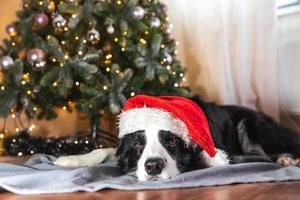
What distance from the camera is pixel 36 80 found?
9.87ft

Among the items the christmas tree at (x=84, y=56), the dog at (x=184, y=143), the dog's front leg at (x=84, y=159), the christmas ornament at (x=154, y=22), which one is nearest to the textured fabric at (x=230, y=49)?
the christmas tree at (x=84, y=56)

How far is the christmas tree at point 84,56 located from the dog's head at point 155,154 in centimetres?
84

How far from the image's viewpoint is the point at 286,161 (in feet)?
7.64

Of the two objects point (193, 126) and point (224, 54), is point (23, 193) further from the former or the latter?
point (224, 54)

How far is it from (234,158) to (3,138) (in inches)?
70.9

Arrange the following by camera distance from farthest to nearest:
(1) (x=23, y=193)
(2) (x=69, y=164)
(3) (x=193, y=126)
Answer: (2) (x=69, y=164) < (3) (x=193, y=126) < (1) (x=23, y=193)

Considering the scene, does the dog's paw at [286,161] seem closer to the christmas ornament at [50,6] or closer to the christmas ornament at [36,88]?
the christmas ornament at [36,88]

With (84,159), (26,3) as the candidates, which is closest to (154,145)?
(84,159)

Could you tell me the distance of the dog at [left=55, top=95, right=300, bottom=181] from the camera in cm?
194

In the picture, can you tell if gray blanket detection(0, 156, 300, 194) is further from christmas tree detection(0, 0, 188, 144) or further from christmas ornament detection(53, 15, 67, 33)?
christmas ornament detection(53, 15, 67, 33)

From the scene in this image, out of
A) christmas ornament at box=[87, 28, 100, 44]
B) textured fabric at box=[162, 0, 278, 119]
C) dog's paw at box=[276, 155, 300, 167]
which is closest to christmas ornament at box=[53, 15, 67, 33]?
christmas ornament at box=[87, 28, 100, 44]

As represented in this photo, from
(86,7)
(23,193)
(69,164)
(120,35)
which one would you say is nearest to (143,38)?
(120,35)

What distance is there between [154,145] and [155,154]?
74mm

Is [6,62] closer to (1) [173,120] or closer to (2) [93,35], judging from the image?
(2) [93,35]
